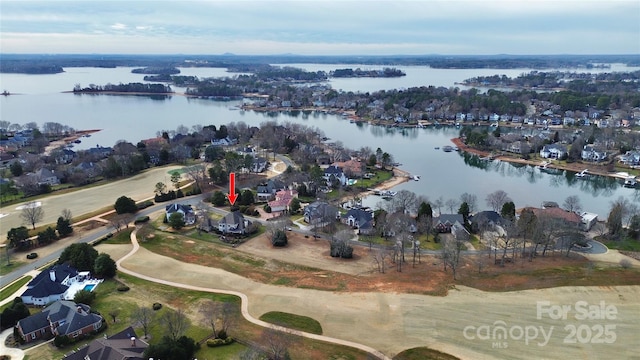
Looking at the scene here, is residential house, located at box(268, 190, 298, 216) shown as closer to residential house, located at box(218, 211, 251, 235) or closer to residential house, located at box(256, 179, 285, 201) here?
residential house, located at box(256, 179, 285, 201)

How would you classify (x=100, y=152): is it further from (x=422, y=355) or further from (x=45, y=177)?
(x=422, y=355)

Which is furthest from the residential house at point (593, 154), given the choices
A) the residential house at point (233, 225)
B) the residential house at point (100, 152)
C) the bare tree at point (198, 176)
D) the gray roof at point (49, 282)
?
the residential house at point (100, 152)

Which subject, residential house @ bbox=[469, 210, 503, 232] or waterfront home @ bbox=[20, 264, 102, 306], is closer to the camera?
waterfront home @ bbox=[20, 264, 102, 306]

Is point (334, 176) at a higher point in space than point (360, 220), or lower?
higher

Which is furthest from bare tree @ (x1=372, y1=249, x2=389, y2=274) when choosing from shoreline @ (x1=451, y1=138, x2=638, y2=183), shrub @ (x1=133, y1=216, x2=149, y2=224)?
shoreline @ (x1=451, y1=138, x2=638, y2=183)

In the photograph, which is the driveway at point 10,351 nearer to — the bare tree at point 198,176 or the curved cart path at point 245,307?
the curved cart path at point 245,307

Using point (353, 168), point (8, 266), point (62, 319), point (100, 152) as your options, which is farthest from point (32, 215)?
point (353, 168)
